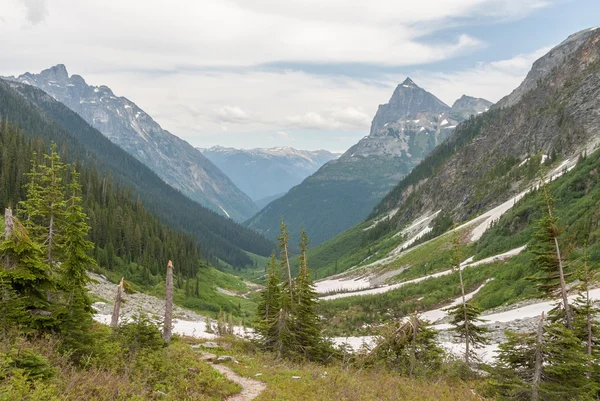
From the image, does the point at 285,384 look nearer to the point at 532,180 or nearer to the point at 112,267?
the point at 112,267

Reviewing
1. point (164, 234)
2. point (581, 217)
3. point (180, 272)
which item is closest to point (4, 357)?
point (581, 217)

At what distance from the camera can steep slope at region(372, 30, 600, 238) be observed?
325 ft

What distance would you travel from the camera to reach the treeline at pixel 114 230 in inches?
2756

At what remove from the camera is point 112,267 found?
222 feet

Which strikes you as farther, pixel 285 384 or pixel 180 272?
pixel 180 272

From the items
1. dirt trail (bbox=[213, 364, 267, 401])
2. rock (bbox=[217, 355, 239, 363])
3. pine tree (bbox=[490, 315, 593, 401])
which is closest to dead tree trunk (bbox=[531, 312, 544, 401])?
pine tree (bbox=[490, 315, 593, 401])

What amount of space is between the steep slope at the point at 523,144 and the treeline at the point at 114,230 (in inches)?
3184

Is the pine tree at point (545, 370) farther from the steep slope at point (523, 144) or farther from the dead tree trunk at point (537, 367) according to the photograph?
the steep slope at point (523, 144)

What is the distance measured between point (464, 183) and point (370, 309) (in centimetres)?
9290

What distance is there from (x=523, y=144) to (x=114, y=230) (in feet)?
401

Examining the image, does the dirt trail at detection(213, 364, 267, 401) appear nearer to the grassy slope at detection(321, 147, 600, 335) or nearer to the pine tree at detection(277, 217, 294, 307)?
the pine tree at detection(277, 217, 294, 307)

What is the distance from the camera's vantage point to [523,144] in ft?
401

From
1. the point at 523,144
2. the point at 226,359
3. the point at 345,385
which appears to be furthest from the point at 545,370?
the point at 523,144

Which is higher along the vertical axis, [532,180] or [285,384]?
[532,180]
